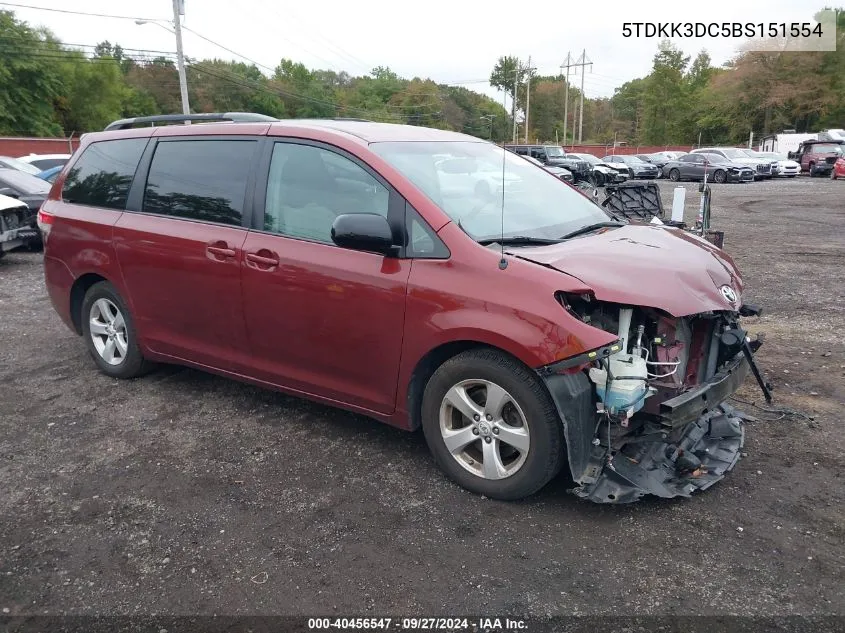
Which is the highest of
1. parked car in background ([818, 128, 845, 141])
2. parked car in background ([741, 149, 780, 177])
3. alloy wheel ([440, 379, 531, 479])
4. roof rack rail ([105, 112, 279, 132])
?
parked car in background ([818, 128, 845, 141])

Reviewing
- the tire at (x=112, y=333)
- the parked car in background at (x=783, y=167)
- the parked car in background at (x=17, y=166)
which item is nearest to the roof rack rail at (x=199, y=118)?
the tire at (x=112, y=333)

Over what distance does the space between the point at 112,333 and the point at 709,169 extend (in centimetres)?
2884

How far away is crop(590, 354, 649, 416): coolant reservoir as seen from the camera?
10.1 ft

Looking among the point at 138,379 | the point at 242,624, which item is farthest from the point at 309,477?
the point at 138,379

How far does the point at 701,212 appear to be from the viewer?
8.76 m

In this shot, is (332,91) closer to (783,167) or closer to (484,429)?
(783,167)

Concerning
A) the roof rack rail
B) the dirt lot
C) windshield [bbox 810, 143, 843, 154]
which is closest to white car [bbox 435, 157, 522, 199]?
the roof rack rail

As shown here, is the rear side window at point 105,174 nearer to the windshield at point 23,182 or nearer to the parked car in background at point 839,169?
the windshield at point 23,182

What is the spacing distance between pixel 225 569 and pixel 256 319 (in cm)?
158

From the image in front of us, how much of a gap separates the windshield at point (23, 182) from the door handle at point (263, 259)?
9.53 metres

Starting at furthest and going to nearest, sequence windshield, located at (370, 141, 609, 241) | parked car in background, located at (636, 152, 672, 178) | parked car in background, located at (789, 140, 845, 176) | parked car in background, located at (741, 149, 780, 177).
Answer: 1. parked car in background, located at (636, 152, 672, 178)
2. parked car in background, located at (789, 140, 845, 176)
3. parked car in background, located at (741, 149, 780, 177)
4. windshield, located at (370, 141, 609, 241)

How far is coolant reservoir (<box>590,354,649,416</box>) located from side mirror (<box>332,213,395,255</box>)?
122cm

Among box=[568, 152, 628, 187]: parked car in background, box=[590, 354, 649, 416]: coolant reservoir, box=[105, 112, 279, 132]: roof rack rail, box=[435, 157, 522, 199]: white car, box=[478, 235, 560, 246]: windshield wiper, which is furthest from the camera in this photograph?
box=[568, 152, 628, 187]: parked car in background

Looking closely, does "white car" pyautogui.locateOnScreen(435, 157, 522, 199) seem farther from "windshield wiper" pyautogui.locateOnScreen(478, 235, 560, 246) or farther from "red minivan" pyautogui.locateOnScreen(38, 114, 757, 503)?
"windshield wiper" pyautogui.locateOnScreen(478, 235, 560, 246)
